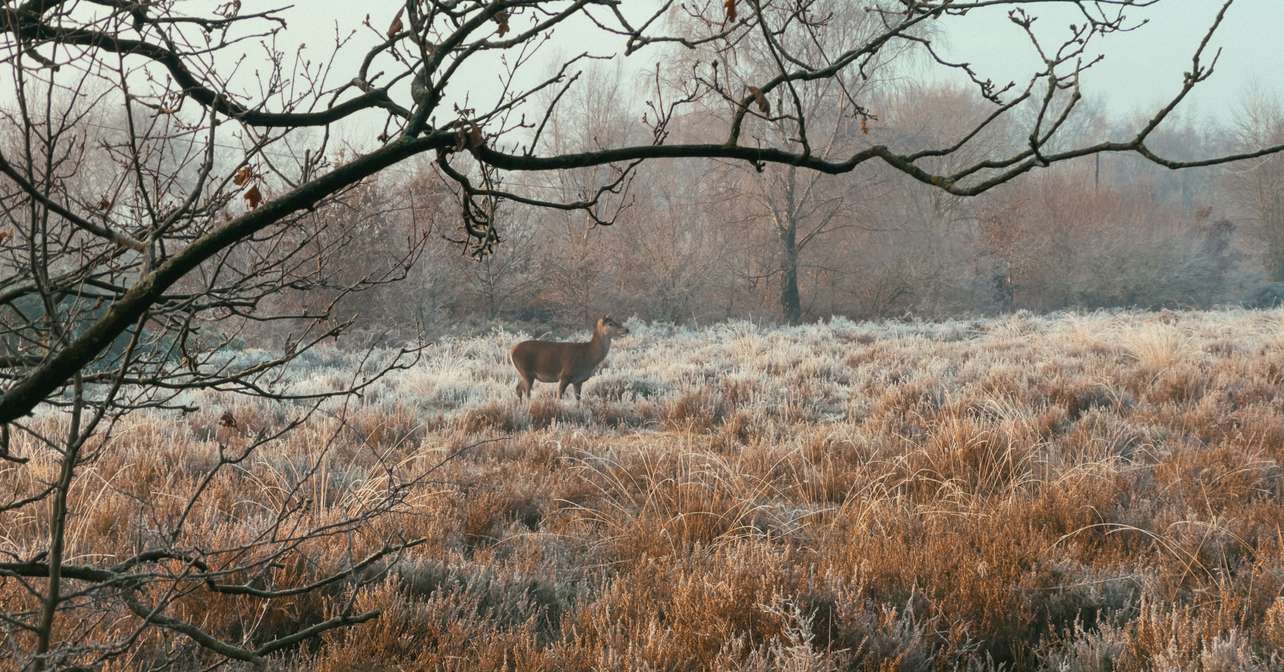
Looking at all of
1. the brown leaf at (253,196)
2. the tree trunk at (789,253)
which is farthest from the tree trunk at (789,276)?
the brown leaf at (253,196)

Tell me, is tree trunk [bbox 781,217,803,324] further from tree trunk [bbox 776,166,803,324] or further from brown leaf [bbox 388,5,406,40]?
brown leaf [bbox 388,5,406,40]

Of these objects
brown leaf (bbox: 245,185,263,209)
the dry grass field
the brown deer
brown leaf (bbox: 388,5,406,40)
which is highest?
brown leaf (bbox: 388,5,406,40)

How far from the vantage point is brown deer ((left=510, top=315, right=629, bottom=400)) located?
8.65m

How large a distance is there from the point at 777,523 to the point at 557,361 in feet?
15.3

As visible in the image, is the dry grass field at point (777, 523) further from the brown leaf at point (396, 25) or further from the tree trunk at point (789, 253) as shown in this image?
the tree trunk at point (789, 253)

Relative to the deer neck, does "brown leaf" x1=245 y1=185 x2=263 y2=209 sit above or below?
above

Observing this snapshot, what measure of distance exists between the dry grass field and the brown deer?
1.61 ft

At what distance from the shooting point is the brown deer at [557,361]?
8.65 metres

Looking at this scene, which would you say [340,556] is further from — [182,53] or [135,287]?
[135,287]

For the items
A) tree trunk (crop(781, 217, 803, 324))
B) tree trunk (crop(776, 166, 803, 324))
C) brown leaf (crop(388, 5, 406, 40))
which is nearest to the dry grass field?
brown leaf (crop(388, 5, 406, 40))

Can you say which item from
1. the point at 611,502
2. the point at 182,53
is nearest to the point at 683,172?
the point at 611,502

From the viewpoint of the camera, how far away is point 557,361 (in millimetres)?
8703

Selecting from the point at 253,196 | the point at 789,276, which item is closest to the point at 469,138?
the point at 253,196

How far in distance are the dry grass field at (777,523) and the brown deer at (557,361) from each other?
0.49m
